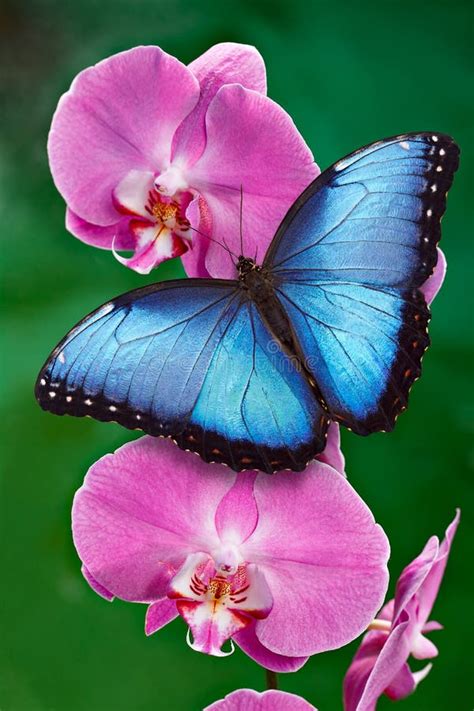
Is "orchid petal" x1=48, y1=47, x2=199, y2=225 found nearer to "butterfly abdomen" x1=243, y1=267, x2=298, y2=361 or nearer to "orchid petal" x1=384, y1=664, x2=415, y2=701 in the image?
"butterfly abdomen" x1=243, y1=267, x2=298, y2=361

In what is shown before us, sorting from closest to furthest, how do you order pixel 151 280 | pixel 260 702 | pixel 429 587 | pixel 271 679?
pixel 260 702 → pixel 271 679 → pixel 429 587 → pixel 151 280

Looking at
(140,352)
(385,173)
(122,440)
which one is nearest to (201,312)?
(140,352)

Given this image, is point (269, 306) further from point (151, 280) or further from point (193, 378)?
point (151, 280)

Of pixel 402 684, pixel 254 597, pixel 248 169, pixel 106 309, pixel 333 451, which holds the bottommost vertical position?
pixel 402 684

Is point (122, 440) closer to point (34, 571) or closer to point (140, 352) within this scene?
point (34, 571)

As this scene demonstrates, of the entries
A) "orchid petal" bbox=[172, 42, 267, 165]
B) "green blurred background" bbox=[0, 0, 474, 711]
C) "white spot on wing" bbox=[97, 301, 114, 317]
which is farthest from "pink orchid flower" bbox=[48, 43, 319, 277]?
"green blurred background" bbox=[0, 0, 474, 711]

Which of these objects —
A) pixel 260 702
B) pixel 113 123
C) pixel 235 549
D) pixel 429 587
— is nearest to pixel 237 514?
pixel 235 549

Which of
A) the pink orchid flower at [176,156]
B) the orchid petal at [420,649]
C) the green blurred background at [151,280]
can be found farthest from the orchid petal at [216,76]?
the green blurred background at [151,280]
